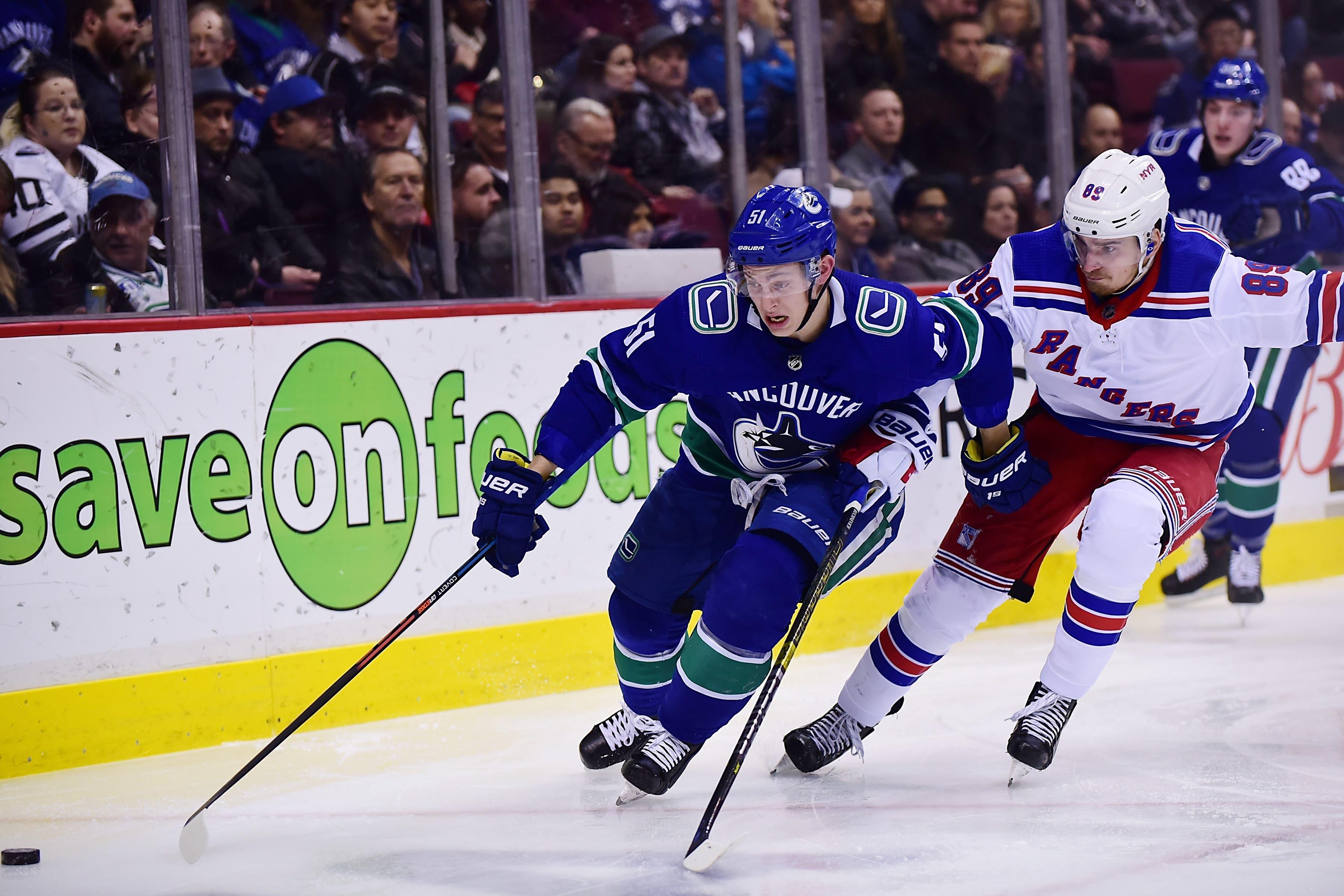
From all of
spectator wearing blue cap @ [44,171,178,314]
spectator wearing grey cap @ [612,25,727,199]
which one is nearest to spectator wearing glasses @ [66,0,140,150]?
spectator wearing blue cap @ [44,171,178,314]

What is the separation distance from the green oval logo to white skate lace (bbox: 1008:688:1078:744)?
166cm

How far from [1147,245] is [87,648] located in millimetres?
2433

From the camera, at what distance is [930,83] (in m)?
5.21

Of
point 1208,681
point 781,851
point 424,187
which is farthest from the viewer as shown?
point 424,187

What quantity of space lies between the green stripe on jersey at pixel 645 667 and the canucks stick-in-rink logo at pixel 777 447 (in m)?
0.45

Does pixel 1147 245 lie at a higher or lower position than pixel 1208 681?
higher

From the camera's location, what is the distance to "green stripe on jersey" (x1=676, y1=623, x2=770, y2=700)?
8.55 ft

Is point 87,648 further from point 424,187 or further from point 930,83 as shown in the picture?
point 930,83

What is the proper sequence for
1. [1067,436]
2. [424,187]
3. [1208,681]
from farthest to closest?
[424,187] → [1208,681] → [1067,436]

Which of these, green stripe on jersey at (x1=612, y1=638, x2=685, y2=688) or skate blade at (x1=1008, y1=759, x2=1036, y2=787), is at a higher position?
green stripe on jersey at (x1=612, y1=638, x2=685, y2=688)

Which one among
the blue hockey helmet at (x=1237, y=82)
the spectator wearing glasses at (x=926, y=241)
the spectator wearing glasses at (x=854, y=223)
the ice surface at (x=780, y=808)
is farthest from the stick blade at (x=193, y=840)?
the blue hockey helmet at (x=1237, y=82)

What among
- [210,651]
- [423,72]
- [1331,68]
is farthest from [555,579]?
[1331,68]

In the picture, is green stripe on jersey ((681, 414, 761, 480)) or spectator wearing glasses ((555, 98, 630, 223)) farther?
spectator wearing glasses ((555, 98, 630, 223))

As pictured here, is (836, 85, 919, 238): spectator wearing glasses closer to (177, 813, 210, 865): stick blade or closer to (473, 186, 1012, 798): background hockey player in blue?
(473, 186, 1012, 798): background hockey player in blue
